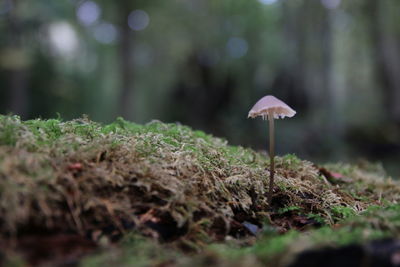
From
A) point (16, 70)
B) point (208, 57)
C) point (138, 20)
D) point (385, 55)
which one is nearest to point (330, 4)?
point (385, 55)

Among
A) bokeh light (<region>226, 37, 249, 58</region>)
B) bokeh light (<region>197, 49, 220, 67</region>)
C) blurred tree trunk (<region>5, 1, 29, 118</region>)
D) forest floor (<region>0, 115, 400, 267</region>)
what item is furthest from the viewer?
bokeh light (<region>226, 37, 249, 58</region>)

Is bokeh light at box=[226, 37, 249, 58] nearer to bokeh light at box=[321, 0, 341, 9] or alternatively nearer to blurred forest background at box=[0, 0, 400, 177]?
blurred forest background at box=[0, 0, 400, 177]

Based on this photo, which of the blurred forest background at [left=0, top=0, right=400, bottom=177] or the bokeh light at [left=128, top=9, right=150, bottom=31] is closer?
the blurred forest background at [left=0, top=0, right=400, bottom=177]

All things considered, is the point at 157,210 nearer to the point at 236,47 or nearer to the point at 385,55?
the point at 236,47

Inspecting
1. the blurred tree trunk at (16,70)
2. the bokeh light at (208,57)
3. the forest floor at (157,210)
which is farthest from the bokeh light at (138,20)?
the forest floor at (157,210)

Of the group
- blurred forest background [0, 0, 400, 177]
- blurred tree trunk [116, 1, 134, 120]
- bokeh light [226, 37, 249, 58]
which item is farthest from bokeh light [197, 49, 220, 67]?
blurred tree trunk [116, 1, 134, 120]

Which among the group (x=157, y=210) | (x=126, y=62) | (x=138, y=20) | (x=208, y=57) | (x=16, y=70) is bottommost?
(x=157, y=210)

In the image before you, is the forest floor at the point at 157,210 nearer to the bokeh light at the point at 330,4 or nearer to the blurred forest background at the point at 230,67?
the blurred forest background at the point at 230,67
